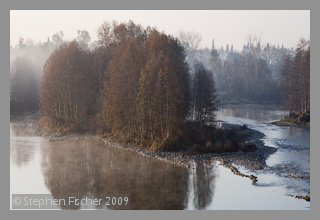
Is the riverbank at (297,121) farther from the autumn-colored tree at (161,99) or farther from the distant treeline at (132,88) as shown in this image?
the autumn-colored tree at (161,99)

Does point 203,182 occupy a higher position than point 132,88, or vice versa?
point 132,88

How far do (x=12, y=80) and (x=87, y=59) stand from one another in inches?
1271

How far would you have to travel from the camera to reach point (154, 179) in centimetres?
2189

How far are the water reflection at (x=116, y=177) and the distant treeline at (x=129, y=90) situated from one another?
4.35 meters

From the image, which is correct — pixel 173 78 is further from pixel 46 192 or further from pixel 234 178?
pixel 46 192

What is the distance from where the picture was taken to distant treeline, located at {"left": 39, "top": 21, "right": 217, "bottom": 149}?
30922 millimetres

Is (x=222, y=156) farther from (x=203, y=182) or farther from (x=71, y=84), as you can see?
(x=71, y=84)

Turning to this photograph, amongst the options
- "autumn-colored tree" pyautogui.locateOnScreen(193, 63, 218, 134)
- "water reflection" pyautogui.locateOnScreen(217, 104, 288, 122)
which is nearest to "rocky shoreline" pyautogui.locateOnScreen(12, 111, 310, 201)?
"autumn-colored tree" pyautogui.locateOnScreen(193, 63, 218, 134)

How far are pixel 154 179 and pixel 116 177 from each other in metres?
2.62

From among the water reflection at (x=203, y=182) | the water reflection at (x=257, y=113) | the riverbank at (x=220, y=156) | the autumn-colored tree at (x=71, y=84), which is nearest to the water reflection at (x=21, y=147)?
the riverbank at (x=220, y=156)

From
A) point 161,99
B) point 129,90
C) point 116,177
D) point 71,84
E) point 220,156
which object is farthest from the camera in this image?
point 71,84

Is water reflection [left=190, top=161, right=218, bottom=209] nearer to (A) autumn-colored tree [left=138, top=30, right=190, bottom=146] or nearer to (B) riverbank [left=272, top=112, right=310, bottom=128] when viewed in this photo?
(A) autumn-colored tree [left=138, top=30, right=190, bottom=146]

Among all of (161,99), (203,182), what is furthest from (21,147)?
(203,182)

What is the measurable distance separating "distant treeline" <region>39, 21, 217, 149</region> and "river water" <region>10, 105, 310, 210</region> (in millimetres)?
4158
